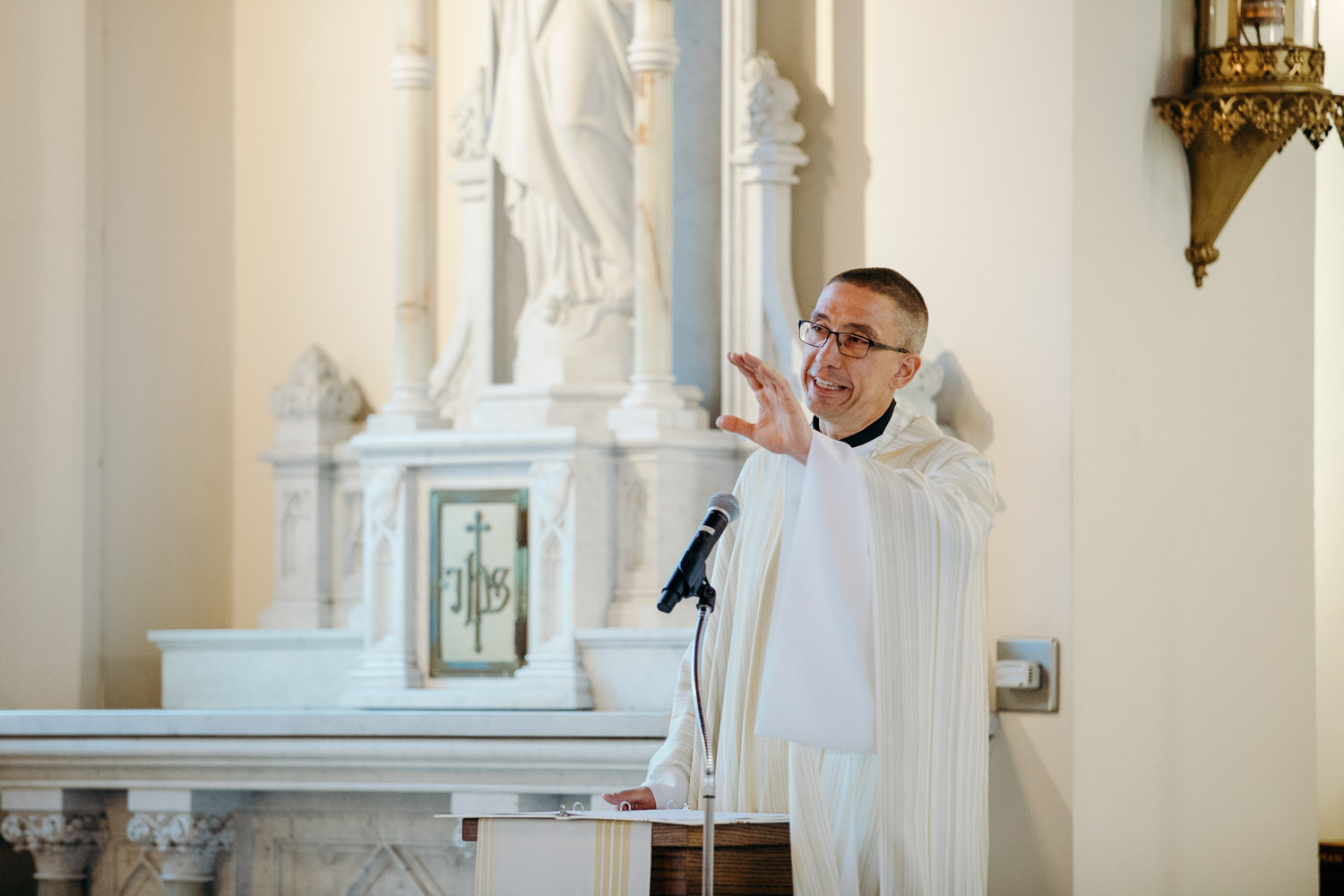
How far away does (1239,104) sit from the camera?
158 inches

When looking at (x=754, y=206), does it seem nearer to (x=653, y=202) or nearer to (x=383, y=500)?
(x=653, y=202)

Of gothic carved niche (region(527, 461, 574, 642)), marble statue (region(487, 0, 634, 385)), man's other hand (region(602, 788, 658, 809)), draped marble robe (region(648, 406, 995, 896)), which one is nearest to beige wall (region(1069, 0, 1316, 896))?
draped marble robe (region(648, 406, 995, 896))

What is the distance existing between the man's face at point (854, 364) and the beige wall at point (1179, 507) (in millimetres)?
1158

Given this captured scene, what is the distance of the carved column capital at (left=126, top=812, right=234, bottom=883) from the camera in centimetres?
484

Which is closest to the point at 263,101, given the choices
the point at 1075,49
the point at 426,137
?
the point at 426,137

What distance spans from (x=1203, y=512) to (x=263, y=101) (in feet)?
13.6

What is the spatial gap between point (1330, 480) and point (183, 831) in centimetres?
359

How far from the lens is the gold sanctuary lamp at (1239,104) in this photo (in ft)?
13.1

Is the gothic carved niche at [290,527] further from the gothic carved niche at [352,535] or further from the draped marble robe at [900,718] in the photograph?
the draped marble robe at [900,718]

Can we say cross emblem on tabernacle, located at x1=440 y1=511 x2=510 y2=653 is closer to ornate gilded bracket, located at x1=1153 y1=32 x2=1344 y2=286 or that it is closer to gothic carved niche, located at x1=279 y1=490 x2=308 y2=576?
gothic carved niche, located at x1=279 y1=490 x2=308 y2=576

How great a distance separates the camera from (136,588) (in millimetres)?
6285

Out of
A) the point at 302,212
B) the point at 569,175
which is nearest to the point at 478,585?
the point at 569,175

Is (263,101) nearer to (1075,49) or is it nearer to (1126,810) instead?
(1075,49)

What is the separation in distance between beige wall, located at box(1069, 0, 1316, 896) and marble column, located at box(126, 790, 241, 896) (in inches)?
95.1
